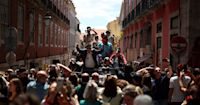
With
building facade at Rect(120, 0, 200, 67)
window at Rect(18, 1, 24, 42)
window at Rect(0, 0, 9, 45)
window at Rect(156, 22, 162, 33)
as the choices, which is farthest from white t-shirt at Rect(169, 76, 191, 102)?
window at Rect(156, 22, 162, 33)

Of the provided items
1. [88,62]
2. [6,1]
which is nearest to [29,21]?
[6,1]

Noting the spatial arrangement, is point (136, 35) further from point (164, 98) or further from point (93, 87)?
point (93, 87)

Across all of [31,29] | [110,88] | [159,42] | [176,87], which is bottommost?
[176,87]

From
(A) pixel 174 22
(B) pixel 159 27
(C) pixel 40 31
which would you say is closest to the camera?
(A) pixel 174 22

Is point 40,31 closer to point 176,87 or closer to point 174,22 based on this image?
point 174,22

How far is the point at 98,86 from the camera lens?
1010 cm

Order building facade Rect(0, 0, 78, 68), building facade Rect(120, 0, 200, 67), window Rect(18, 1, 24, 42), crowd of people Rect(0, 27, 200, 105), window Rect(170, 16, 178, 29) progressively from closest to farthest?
crowd of people Rect(0, 27, 200, 105), building facade Rect(120, 0, 200, 67), building facade Rect(0, 0, 78, 68), window Rect(170, 16, 178, 29), window Rect(18, 1, 24, 42)

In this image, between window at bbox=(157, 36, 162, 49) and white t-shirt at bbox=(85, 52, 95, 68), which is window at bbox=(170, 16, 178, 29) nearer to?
window at bbox=(157, 36, 162, 49)

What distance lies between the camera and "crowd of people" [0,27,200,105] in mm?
6864

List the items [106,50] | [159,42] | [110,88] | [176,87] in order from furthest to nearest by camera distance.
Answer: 1. [159,42]
2. [106,50]
3. [176,87]
4. [110,88]

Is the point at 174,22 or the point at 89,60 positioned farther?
the point at 174,22

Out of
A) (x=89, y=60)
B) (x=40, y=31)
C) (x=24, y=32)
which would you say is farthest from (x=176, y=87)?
(x=40, y=31)

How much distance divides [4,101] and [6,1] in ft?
51.5

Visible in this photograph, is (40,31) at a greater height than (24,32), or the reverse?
(40,31)
